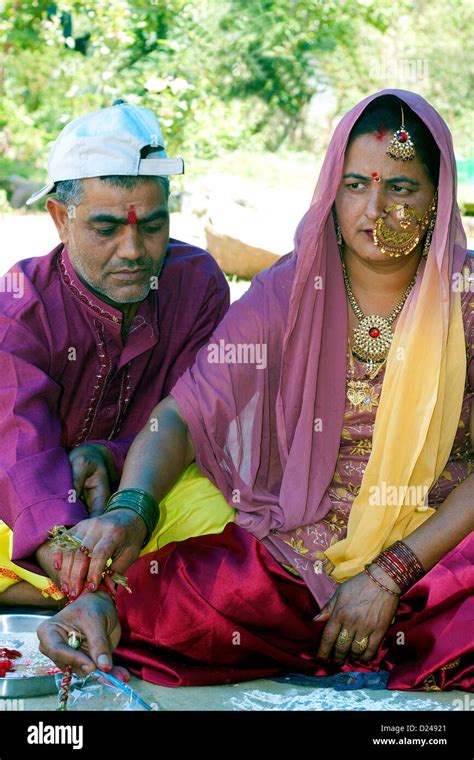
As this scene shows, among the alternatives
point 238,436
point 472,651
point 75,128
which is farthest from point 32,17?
point 472,651

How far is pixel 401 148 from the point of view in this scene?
298 cm

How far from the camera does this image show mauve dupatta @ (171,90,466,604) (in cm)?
301

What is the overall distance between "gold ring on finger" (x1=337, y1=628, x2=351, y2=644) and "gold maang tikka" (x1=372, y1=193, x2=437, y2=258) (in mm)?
1060

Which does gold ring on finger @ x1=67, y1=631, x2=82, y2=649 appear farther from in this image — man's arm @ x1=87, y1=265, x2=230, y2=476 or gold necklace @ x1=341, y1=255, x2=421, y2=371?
gold necklace @ x1=341, y1=255, x2=421, y2=371

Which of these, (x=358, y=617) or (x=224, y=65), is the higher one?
(x=224, y=65)

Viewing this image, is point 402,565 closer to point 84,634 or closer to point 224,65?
point 84,634

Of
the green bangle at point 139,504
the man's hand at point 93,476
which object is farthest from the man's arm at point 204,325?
the green bangle at point 139,504

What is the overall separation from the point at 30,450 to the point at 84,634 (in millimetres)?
706

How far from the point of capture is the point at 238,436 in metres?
3.18

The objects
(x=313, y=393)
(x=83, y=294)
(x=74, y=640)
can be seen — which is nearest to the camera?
(x=74, y=640)

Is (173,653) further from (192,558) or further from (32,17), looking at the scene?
(32,17)

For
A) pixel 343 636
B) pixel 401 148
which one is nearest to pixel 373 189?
pixel 401 148

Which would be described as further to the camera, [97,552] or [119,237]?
[119,237]

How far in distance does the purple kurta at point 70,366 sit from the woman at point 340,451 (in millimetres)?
284
